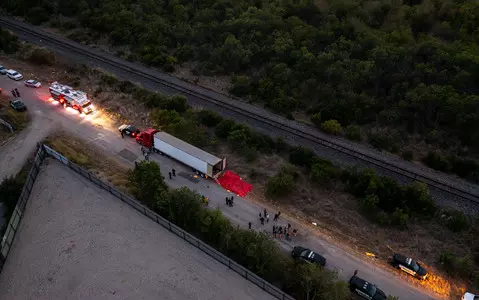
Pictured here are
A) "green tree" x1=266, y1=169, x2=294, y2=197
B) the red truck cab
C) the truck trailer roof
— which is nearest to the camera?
"green tree" x1=266, y1=169, x2=294, y2=197

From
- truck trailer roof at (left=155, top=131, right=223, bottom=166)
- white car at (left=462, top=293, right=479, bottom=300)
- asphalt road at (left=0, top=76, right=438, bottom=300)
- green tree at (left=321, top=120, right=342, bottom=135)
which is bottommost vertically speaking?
asphalt road at (left=0, top=76, right=438, bottom=300)

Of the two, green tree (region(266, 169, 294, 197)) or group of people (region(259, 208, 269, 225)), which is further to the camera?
green tree (region(266, 169, 294, 197))

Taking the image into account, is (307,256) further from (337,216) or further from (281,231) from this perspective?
(337,216)

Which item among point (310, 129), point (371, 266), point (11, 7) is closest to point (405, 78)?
point (310, 129)

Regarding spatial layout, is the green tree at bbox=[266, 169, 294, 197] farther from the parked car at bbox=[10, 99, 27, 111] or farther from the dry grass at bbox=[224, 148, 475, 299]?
the parked car at bbox=[10, 99, 27, 111]

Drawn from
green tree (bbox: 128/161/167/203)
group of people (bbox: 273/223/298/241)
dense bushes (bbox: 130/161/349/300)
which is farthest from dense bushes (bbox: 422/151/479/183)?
green tree (bbox: 128/161/167/203)

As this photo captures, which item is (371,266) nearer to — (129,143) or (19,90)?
(129,143)

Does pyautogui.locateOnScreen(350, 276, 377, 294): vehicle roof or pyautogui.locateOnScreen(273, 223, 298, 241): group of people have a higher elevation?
pyautogui.locateOnScreen(350, 276, 377, 294): vehicle roof
